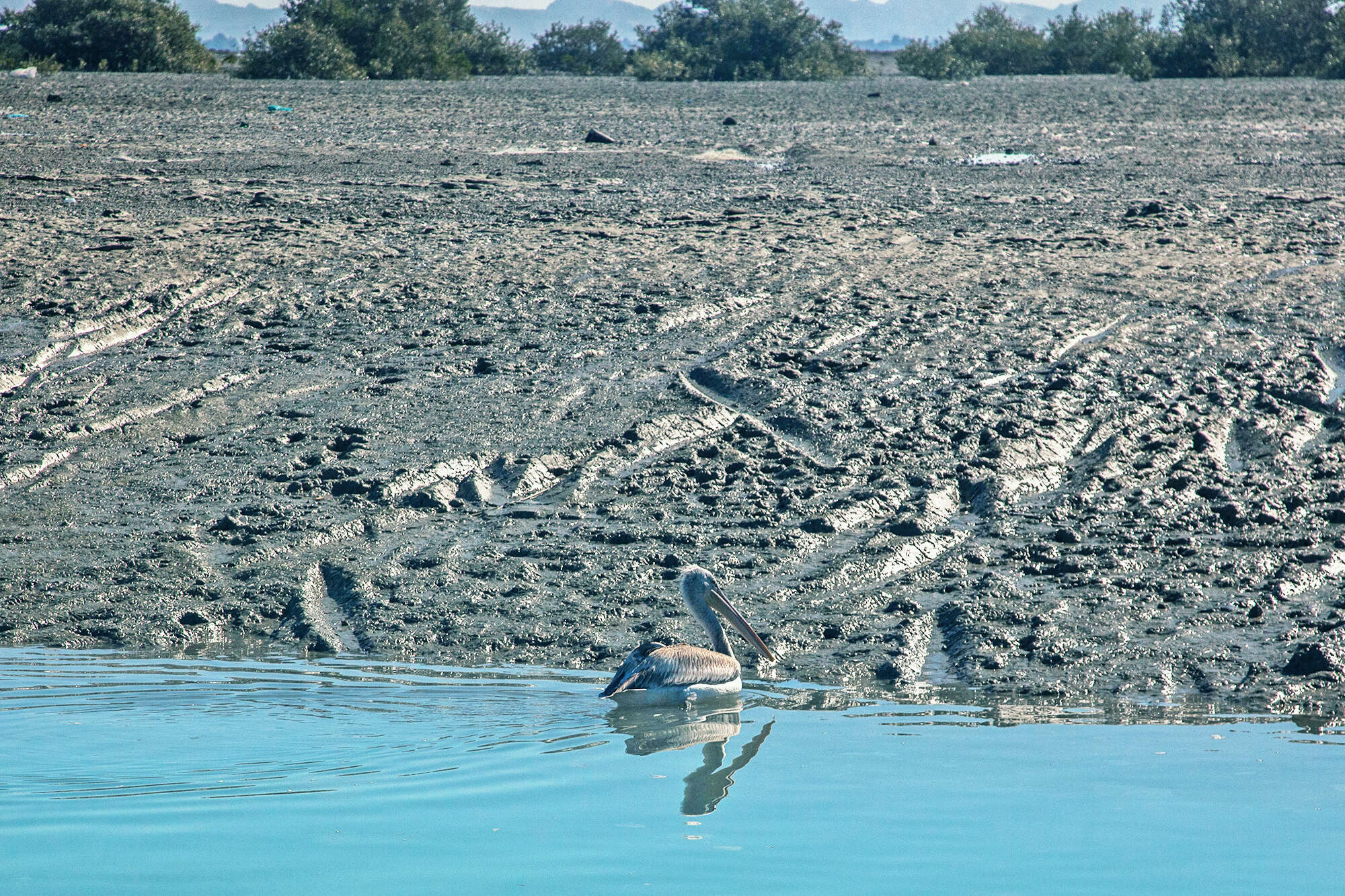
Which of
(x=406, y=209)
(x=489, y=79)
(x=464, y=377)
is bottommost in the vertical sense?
(x=464, y=377)

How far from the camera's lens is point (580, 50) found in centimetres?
4116

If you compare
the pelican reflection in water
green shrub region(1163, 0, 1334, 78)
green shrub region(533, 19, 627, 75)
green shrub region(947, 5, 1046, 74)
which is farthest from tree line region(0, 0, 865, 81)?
the pelican reflection in water

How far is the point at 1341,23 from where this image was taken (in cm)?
3400

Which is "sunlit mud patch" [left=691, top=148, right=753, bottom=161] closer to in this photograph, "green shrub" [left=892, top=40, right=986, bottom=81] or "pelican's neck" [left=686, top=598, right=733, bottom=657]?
"pelican's neck" [left=686, top=598, right=733, bottom=657]

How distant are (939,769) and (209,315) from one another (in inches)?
293

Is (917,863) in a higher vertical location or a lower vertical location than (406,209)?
lower

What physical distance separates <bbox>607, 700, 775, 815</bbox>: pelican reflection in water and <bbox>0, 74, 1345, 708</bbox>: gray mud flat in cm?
49

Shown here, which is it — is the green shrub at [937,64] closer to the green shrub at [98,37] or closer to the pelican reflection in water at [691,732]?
the green shrub at [98,37]

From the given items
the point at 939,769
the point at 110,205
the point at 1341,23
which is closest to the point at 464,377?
the point at 939,769

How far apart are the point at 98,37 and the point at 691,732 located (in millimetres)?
30908

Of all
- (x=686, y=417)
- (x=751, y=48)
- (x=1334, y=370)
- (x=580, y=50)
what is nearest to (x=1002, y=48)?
(x=751, y=48)

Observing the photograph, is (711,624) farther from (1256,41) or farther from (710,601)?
(1256,41)

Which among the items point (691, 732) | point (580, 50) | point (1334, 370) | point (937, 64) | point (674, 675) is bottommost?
point (691, 732)

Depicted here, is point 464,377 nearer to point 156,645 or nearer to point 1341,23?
point 156,645
